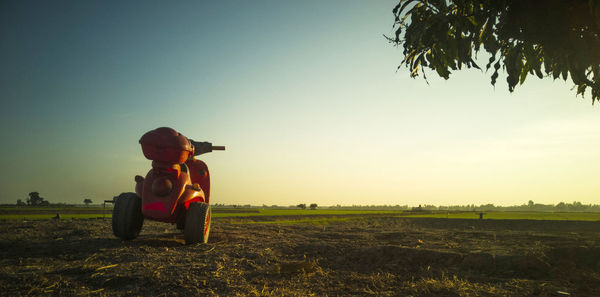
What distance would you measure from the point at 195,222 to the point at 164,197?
932 millimetres

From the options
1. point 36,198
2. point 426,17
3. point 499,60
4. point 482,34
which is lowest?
point 36,198

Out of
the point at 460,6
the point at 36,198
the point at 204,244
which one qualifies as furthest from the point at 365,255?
the point at 36,198

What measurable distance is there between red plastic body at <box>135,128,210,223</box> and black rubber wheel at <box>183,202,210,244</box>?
10.4 inches

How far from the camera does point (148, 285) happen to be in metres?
3.75

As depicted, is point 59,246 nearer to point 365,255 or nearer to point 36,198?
point 365,255

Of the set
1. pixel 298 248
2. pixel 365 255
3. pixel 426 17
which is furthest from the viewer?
pixel 298 248

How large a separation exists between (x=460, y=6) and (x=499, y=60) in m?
1.06

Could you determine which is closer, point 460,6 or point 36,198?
point 460,6

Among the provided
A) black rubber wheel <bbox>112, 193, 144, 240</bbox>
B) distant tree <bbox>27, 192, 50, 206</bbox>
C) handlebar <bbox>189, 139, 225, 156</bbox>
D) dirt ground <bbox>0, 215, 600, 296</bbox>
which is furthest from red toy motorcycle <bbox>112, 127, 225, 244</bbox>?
distant tree <bbox>27, 192, 50, 206</bbox>

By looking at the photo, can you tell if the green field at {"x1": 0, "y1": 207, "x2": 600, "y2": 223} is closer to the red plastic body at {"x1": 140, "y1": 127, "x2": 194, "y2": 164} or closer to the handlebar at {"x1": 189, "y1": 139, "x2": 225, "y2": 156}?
the handlebar at {"x1": 189, "y1": 139, "x2": 225, "y2": 156}

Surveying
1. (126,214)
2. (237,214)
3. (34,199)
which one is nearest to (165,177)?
(126,214)

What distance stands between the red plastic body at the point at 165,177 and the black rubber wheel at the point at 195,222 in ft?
0.87

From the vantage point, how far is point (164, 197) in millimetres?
6887

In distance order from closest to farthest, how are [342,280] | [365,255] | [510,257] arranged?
1. [342,280]
2. [510,257]
3. [365,255]
